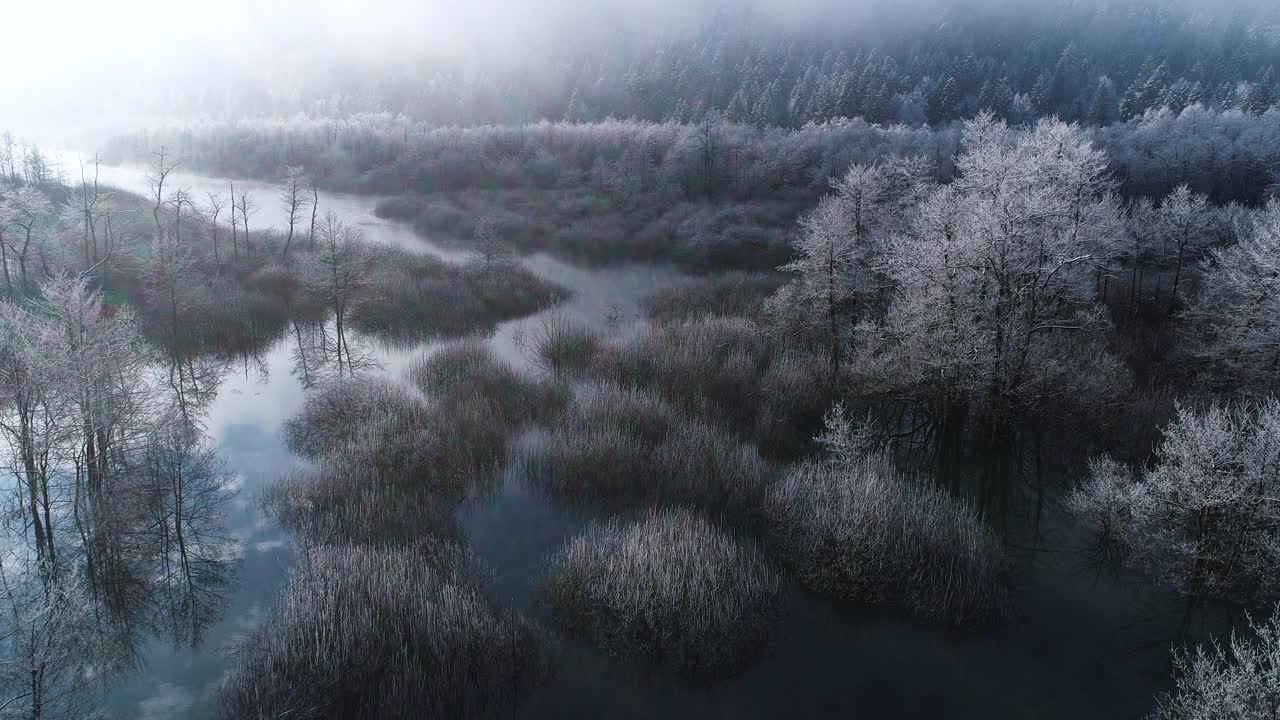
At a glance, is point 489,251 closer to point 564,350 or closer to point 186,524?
point 564,350

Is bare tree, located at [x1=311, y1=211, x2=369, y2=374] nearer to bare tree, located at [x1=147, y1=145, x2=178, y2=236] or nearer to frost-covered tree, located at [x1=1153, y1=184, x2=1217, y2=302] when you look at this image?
bare tree, located at [x1=147, y1=145, x2=178, y2=236]

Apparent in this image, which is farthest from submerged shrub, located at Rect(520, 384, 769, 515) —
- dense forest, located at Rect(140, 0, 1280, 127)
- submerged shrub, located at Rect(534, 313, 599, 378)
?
dense forest, located at Rect(140, 0, 1280, 127)

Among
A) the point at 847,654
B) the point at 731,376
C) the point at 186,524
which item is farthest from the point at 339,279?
the point at 847,654

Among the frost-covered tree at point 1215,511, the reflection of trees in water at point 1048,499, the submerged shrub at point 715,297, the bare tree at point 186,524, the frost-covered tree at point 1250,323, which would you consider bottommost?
the bare tree at point 186,524

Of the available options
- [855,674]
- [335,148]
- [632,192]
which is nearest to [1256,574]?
[855,674]

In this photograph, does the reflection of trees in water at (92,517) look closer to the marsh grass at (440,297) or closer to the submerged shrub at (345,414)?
the submerged shrub at (345,414)

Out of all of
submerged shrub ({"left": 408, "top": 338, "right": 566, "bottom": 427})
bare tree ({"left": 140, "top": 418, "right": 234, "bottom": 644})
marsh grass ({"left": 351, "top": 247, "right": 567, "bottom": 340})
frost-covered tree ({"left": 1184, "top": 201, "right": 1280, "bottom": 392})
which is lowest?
marsh grass ({"left": 351, "top": 247, "right": 567, "bottom": 340})

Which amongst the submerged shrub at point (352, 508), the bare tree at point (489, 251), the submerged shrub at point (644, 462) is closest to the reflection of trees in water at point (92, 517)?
the submerged shrub at point (352, 508)
